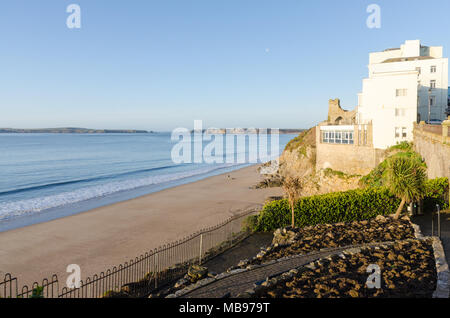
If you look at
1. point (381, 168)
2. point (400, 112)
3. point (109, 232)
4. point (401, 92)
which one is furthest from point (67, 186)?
point (401, 92)

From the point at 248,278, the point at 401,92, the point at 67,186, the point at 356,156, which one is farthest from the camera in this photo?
the point at 67,186

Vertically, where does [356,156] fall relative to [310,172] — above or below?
above

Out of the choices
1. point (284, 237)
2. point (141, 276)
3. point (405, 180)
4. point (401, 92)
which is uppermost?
point (401, 92)

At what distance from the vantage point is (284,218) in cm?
1873

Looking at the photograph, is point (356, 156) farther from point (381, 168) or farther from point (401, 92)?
point (401, 92)

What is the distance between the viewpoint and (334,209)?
1866 centimetres

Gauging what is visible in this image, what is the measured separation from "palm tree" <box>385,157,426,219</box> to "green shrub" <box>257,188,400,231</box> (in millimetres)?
1305

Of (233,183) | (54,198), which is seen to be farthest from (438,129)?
(54,198)

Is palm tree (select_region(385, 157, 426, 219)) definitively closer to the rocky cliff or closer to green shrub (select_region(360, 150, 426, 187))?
green shrub (select_region(360, 150, 426, 187))

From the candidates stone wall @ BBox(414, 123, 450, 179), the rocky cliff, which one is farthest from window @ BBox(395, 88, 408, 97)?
the rocky cliff

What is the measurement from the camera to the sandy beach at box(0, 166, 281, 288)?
17812 millimetres

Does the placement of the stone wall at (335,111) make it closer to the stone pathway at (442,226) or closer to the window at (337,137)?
the window at (337,137)

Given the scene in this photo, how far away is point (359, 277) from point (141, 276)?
9367 mm
